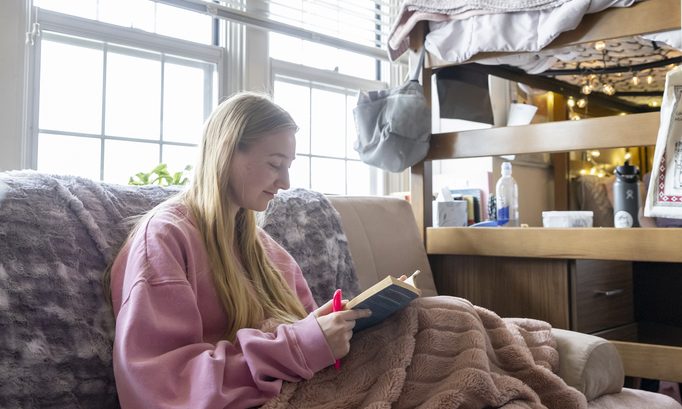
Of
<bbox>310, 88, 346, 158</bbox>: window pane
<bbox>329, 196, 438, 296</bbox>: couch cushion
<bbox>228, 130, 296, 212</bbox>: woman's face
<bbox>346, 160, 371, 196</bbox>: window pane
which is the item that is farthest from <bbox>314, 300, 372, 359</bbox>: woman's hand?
<bbox>346, 160, 371, 196</bbox>: window pane

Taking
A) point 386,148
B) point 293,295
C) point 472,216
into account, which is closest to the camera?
point 293,295

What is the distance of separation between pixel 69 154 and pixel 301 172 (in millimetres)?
969

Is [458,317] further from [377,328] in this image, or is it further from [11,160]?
[11,160]

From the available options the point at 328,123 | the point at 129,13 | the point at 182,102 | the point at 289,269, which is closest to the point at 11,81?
the point at 129,13

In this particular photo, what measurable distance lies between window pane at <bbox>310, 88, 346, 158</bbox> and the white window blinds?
23 cm

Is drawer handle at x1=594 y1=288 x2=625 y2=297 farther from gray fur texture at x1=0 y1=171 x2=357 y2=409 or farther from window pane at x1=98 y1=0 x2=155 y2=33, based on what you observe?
window pane at x1=98 y1=0 x2=155 y2=33

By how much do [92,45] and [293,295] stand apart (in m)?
1.14

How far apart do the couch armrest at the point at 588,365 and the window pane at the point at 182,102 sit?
1.43 metres

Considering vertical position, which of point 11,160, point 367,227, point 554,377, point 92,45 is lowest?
point 554,377

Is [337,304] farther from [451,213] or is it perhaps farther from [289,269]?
[451,213]

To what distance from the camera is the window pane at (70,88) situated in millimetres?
1946

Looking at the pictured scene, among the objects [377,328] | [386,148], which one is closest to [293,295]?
[377,328]

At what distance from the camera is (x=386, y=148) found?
2174 mm

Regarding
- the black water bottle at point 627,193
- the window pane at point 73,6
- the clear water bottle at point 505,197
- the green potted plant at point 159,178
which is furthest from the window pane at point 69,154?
the black water bottle at point 627,193
